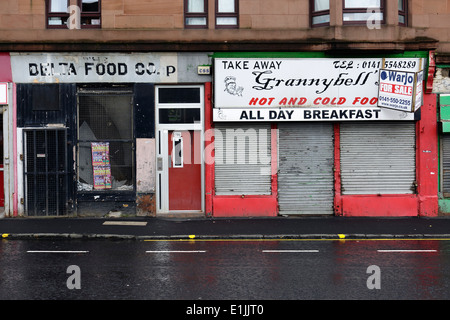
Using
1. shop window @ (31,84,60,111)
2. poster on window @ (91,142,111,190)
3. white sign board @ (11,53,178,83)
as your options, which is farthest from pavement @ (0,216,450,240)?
white sign board @ (11,53,178,83)

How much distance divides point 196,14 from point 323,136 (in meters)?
5.02

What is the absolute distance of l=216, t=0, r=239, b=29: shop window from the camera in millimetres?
15703

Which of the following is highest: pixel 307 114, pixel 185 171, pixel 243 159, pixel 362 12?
pixel 362 12

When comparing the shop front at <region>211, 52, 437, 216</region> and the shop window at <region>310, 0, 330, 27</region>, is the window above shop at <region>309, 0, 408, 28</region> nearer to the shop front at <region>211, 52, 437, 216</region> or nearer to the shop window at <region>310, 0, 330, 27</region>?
the shop window at <region>310, 0, 330, 27</region>

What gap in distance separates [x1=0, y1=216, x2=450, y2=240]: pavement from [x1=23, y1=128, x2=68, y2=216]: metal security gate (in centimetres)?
50

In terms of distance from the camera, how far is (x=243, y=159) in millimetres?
15656

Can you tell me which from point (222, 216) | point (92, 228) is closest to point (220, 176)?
point (222, 216)

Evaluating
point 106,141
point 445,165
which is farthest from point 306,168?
point 106,141

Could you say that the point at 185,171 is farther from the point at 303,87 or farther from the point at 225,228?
the point at 303,87

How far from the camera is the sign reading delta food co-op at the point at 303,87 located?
15383mm

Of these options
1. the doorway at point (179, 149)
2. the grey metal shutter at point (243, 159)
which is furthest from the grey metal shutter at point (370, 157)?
the doorway at point (179, 149)
